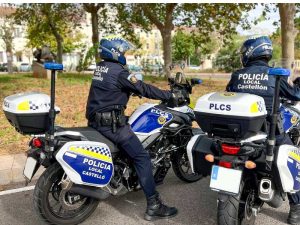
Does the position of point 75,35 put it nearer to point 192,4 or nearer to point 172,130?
point 192,4

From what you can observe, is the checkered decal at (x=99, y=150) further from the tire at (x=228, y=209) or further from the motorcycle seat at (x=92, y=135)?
the tire at (x=228, y=209)

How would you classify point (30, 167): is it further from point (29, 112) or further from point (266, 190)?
point (266, 190)

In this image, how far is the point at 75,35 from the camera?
185 ft

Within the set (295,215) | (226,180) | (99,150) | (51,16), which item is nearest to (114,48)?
(99,150)

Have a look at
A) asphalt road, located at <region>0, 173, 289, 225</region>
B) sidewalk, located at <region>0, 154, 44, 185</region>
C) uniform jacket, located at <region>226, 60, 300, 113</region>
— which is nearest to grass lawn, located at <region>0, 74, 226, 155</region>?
sidewalk, located at <region>0, 154, 44, 185</region>

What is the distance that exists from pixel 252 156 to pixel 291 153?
33cm

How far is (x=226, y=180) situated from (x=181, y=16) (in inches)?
721

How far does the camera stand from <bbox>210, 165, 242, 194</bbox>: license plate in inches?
114

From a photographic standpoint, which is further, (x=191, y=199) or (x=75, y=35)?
(x=75, y=35)

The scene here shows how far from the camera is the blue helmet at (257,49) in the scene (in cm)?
349

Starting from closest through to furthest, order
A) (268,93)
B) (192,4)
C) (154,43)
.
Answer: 1. (268,93)
2. (192,4)
3. (154,43)

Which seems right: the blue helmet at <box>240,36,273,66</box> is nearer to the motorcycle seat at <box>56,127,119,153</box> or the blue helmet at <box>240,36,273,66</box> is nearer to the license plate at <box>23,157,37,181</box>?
the motorcycle seat at <box>56,127,119,153</box>

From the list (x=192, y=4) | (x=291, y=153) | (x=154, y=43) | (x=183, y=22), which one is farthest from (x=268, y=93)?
(x=154, y=43)

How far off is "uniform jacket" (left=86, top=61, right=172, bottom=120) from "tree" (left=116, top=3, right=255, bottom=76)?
41.3 ft
